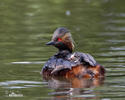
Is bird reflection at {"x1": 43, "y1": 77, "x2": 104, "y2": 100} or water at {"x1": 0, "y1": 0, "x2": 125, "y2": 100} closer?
bird reflection at {"x1": 43, "y1": 77, "x2": 104, "y2": 100}

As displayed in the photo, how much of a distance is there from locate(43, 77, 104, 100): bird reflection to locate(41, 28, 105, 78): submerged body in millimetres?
100

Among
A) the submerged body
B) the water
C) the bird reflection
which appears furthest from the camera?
the submerged body

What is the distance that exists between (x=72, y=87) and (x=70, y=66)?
22.6 inches

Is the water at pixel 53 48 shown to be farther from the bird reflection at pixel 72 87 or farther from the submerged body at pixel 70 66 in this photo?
A: the submerged body at pixel 70 66

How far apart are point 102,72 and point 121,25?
746 centimetres

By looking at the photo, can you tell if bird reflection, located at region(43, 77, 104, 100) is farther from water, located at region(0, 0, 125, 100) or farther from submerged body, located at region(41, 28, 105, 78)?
submerged body, located at region(41, 28, 105, 78)

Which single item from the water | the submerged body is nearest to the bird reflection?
the water

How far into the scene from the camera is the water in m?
8.62

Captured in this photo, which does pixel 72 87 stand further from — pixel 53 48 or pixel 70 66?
pixel 53 48

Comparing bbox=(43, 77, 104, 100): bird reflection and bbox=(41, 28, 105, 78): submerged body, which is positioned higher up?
bbox=(41, 28, 105, 78): submerged body

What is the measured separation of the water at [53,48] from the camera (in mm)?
8617

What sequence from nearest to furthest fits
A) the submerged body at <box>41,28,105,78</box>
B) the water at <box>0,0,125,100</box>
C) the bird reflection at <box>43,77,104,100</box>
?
the bird reflection at <box>43,77,104,100</box>
the water at <box>0,0,125,100</box>
the submerged body at <box>41,28,105,78</box>

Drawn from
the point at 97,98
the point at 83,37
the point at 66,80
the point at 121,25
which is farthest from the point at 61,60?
the point at 121,25

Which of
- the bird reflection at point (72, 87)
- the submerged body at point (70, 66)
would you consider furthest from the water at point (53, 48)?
the submerged body at point (70, 66)
